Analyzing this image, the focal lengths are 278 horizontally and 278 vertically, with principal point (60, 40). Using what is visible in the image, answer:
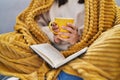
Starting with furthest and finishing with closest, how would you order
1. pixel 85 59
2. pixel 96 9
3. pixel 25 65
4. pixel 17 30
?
pixel 17 30 → pixel 96 9 → pixel 25 65 → pixel 85 59

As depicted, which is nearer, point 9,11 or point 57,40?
point 57,40

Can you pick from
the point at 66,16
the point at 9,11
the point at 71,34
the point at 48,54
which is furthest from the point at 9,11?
the point at 48,54

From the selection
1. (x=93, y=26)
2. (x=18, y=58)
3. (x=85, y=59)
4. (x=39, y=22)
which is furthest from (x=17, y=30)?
(x=85, y=59)

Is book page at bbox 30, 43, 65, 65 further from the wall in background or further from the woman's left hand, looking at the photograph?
the wall in background

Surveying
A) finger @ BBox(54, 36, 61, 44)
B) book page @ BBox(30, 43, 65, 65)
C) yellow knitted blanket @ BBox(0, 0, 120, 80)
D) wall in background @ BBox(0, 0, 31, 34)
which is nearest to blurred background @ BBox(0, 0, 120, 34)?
wall in background @ BBox(0, 0, 31, 34)

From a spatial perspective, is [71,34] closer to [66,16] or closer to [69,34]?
[69,34]

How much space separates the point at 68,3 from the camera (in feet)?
3.93

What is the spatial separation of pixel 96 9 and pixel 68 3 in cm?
14

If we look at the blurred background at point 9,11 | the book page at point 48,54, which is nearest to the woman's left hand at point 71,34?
the book page at point 48,54

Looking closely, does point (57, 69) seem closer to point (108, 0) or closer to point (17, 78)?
point (17, 78)

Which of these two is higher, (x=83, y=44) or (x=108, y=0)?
(x=108, y=0)

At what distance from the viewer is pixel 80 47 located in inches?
42.6

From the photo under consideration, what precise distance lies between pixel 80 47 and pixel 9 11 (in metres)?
0.79

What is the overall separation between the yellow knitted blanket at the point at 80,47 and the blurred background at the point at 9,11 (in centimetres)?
41
